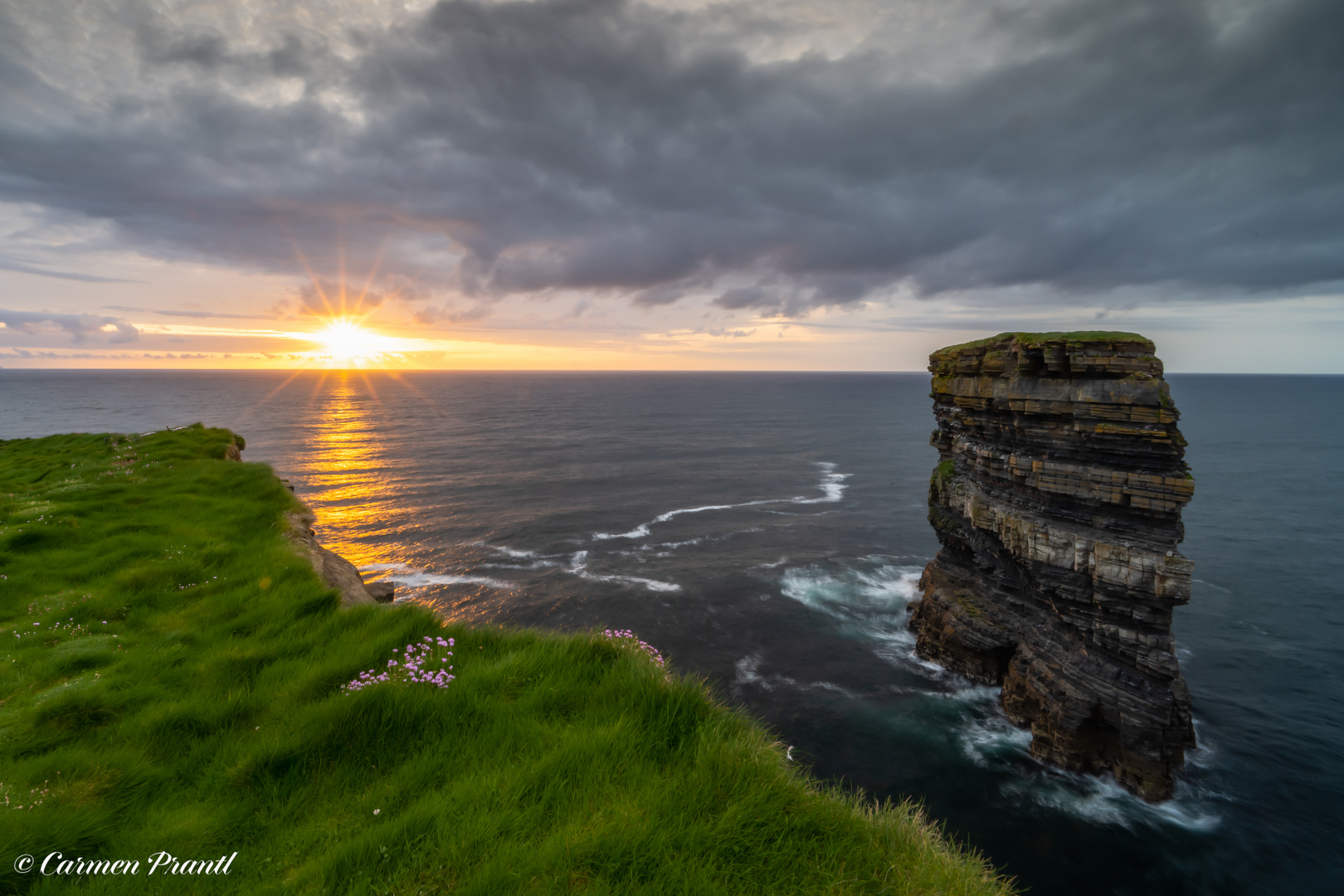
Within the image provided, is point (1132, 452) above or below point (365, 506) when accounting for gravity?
above

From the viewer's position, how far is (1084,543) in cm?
A: 2086

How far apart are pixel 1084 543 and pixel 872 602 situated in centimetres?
1649

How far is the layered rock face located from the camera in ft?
63.6

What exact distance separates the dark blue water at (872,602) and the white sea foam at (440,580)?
21 centimetres

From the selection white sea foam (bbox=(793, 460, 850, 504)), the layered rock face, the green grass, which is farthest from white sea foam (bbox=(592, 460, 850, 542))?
the layered rock face

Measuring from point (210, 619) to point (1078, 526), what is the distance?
27418 mm

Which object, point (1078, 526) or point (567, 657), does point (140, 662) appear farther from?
point (1078, 526)

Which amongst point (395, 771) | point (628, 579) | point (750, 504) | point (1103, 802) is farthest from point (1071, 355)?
point (750, 504)

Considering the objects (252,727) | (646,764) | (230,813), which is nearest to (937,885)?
(646,764)

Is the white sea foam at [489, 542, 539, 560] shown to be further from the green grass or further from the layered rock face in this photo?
the layered rock face

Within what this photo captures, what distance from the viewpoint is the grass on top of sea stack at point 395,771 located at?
14.3ft

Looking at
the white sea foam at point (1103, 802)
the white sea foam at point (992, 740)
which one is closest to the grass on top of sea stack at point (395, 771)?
the white sea foam at point (1103, 802)

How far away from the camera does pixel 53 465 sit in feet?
74.5

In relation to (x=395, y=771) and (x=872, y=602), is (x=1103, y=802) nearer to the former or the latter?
(x=872, y=602)
